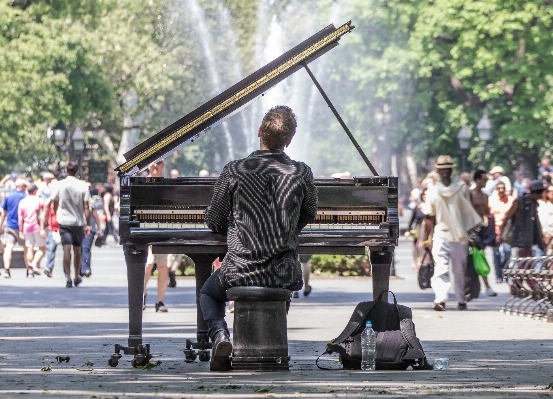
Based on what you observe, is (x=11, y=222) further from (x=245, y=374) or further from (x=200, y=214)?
(x=245, y=374)

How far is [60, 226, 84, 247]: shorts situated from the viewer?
80.2ft

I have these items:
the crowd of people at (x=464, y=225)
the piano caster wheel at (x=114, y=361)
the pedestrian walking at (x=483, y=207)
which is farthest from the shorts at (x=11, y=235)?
the piano caster wheel at (x=114, y=361)

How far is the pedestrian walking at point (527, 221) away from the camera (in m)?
22.8

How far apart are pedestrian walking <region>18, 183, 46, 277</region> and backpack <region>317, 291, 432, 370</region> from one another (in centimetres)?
1758

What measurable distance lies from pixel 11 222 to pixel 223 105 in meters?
18.2

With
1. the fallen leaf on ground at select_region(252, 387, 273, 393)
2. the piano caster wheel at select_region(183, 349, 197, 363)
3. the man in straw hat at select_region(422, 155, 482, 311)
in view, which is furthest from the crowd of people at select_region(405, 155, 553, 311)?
the fallen leaf on ground at select_region(252, 387, 273, 393)

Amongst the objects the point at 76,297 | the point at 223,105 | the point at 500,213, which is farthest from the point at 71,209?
the point at 223,105

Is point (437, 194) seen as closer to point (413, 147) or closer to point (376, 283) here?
point (376, 283)

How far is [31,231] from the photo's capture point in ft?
94.5

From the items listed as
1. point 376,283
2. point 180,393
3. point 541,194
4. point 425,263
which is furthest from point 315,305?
point 180,393

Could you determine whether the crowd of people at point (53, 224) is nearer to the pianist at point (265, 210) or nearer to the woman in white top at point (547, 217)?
the woman in white top at point (547, 217)

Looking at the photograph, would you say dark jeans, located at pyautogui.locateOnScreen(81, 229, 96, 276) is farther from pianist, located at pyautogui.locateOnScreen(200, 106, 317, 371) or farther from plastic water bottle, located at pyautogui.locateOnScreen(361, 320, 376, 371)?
pianist, located at pyautogui.locateOnScreen(200, 106, 317, 371)

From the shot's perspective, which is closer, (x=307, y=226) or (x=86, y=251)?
(x=307, y=226)

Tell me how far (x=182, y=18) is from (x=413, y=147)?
1129 cm
